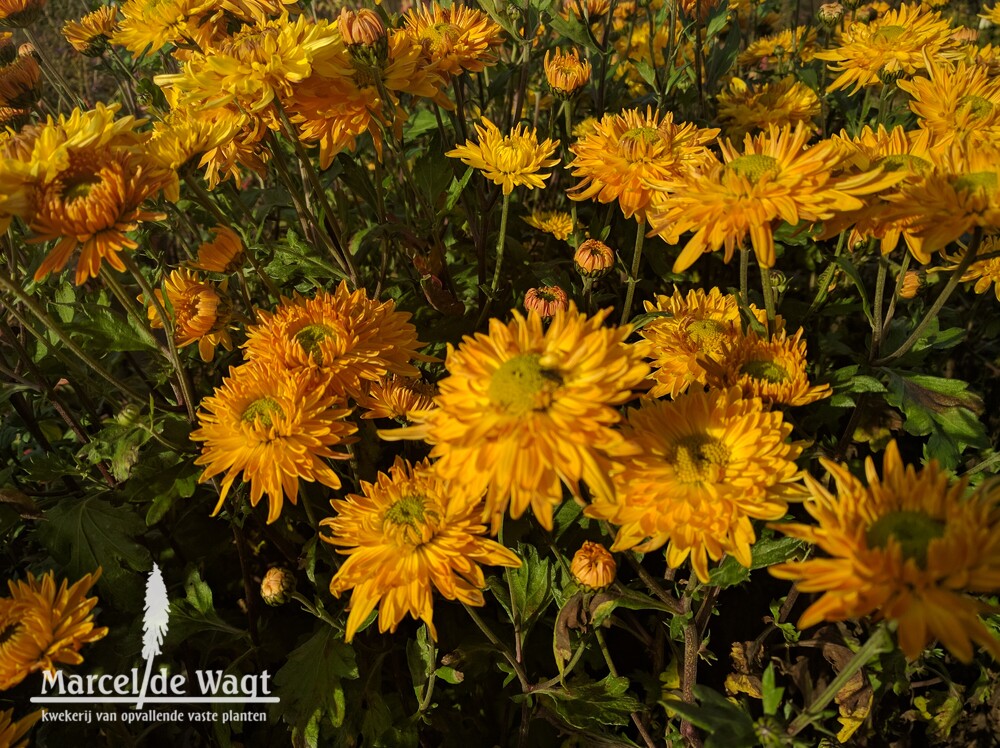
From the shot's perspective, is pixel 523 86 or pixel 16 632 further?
pixel 523 86

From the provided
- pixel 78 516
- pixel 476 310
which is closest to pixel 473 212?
pixel 476 310

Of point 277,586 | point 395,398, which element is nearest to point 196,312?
point 395,398

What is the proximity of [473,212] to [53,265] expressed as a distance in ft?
6.08

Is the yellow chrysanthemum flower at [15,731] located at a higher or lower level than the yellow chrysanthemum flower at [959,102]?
lower

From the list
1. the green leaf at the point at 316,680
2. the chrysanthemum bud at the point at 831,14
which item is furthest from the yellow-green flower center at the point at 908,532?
the chrysanthemum bud at the point at 831,14

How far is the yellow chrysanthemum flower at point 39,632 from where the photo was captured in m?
1.56

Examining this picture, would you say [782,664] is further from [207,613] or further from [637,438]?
[207,613]

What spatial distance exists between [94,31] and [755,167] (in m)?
3.10

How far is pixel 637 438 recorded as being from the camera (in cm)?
143

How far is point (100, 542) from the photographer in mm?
2021

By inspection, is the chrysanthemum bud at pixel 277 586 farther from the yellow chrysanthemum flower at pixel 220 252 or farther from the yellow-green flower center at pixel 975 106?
the yellow-green flower center at pixel 975 106

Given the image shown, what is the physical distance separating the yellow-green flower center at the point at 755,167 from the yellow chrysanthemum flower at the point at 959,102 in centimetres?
76

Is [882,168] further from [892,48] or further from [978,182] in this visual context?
[892,48]

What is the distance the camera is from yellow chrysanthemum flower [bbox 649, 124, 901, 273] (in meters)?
1.49
